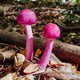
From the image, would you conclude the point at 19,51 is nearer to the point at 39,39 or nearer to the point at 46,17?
the point at 39,39

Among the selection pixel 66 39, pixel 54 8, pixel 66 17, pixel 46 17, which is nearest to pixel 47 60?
pixel 66 39

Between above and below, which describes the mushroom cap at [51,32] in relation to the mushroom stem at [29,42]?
above

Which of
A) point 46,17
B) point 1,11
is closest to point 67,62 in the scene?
point 46,17

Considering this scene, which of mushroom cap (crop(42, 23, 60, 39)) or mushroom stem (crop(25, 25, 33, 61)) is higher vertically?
mushroom cap (crop(42, 23, 60, 39))

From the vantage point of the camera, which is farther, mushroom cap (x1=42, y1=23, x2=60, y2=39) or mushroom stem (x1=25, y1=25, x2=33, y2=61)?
mushroom stem (x1=25, y1=25, x2=33, y2=61)

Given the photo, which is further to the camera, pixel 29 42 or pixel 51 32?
pixel 29 42

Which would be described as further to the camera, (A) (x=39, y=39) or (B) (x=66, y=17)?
(B) (x=66, y=17)

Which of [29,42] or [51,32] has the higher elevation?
[51,32]

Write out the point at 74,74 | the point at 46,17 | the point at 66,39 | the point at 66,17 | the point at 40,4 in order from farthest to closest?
the point at 40,4 → the point at 46,17 → the point at 66,17 → the point at 66,39 → the point at 74,74

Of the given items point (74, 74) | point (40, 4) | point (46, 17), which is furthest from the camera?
point (40, 4)

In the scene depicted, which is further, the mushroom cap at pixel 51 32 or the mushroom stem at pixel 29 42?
the mushroom stem at pixel 29 42

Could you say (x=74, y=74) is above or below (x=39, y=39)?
below
